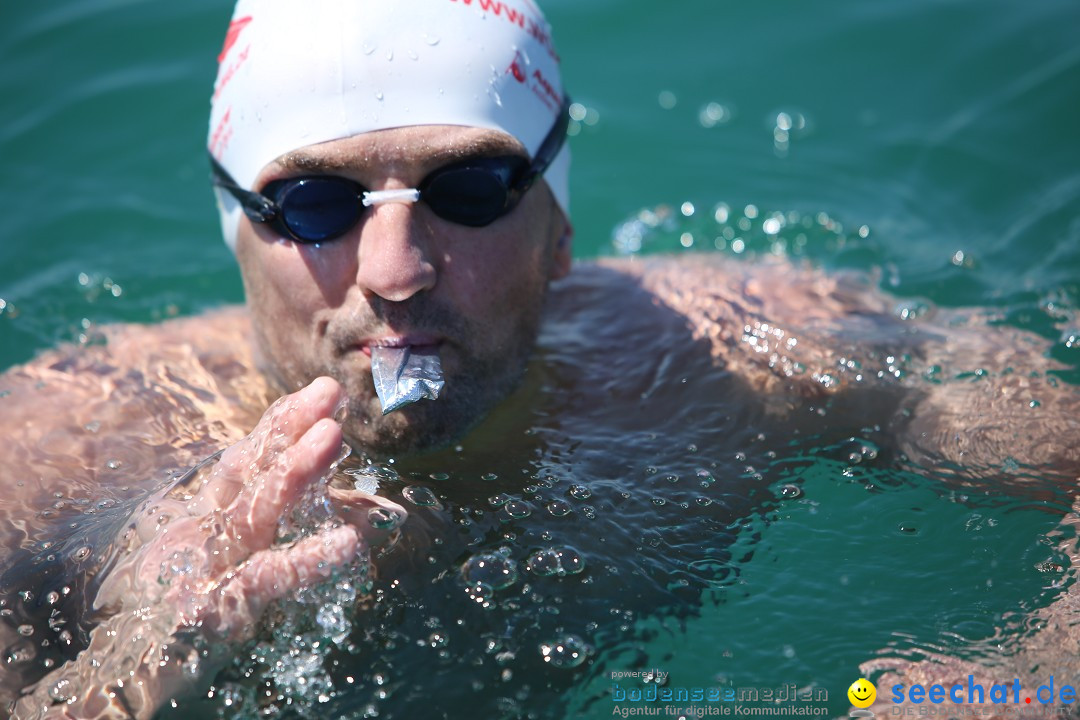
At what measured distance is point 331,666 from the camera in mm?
2389

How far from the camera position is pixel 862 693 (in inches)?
96.4

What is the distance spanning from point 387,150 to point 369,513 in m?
0.99

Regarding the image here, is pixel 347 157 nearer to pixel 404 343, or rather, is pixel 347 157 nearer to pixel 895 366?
pixel 404 343

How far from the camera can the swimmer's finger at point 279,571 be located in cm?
215

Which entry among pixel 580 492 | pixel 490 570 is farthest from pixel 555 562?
pixel 580 492

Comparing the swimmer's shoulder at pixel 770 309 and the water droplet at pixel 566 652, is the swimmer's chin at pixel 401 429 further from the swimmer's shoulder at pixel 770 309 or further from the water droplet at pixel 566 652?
the swimmer's shoulder at pixel 770 309

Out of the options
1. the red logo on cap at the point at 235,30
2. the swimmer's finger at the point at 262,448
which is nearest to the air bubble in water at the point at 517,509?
the swimmer's finger at the point at 262,448

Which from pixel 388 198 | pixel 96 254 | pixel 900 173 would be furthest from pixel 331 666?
pixel 900 173

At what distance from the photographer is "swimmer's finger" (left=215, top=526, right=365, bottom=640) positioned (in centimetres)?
215

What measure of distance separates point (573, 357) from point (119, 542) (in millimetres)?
1602

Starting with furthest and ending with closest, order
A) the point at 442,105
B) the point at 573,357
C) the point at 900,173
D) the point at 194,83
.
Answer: the point at 194,83, the point at 900,173, the point at 573,357, the point at 442,105

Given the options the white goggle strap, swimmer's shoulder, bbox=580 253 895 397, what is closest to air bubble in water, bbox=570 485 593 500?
swimmer's shoulder, bbox=580 253 895 397

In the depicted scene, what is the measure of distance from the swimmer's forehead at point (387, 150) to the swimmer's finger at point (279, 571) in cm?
107

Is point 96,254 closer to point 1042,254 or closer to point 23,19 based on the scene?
point 23,19
